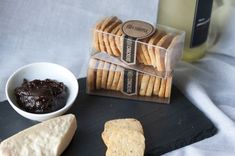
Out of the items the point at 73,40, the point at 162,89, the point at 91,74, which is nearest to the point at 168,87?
the point at 162,89

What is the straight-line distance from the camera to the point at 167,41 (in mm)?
710

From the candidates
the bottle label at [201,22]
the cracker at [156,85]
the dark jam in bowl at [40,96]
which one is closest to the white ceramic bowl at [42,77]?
the dark jam in bowl at [40,96]

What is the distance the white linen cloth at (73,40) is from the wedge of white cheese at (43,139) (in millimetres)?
165

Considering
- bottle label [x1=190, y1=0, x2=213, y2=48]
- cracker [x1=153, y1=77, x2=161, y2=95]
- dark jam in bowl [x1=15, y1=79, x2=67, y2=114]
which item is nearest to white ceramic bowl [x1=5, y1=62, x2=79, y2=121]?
dark jam in bowl [x1=15, y1=79, x2=67, y2=114]

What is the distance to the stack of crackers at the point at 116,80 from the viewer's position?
725 mm

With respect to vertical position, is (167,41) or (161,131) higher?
A: (167,41)

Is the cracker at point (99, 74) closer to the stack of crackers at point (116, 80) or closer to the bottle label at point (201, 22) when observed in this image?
the stack of crackers at point (116, 80)

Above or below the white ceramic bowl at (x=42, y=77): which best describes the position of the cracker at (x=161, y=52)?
above

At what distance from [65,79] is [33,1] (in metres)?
0.20

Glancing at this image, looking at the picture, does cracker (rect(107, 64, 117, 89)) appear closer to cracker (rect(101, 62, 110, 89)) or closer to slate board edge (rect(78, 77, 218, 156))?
cracker (rect(101, 62, 110, 89))

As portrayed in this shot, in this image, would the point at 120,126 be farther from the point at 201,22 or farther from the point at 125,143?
the point at 201,22

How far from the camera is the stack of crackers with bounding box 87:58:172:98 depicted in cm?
73

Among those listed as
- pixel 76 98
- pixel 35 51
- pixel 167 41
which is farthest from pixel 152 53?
pixel 35 51

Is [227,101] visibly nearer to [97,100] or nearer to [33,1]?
[97,100]
